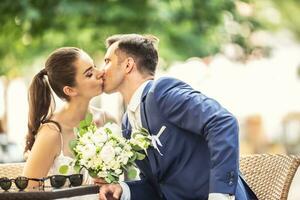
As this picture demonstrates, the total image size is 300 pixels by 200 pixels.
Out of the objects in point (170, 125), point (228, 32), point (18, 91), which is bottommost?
point (18, 91)

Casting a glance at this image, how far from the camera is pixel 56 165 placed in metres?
4.18

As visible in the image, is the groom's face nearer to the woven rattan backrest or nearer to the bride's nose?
the bride's nose

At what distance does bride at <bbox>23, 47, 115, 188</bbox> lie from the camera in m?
4.13

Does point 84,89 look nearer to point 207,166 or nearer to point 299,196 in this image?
point 207,166

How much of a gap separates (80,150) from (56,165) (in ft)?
2.41

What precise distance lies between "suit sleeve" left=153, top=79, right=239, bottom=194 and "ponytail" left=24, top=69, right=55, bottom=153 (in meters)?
0.86

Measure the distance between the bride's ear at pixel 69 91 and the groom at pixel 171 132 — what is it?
0.40m

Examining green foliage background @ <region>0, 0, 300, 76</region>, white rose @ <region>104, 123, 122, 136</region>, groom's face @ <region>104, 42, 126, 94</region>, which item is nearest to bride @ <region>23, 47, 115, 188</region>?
groom's face @ <region>104, 42, 126, 94</region>

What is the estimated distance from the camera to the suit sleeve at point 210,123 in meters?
3.41

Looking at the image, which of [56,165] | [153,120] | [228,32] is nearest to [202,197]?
[153,120]

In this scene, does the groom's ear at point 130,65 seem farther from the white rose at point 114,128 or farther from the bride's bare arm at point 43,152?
the bride's bare arm at point 43,152

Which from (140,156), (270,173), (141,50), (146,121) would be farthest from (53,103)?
(270,173)

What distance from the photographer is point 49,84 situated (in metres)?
4.31

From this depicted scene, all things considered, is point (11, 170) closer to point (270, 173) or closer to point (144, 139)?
point (144, 139)
